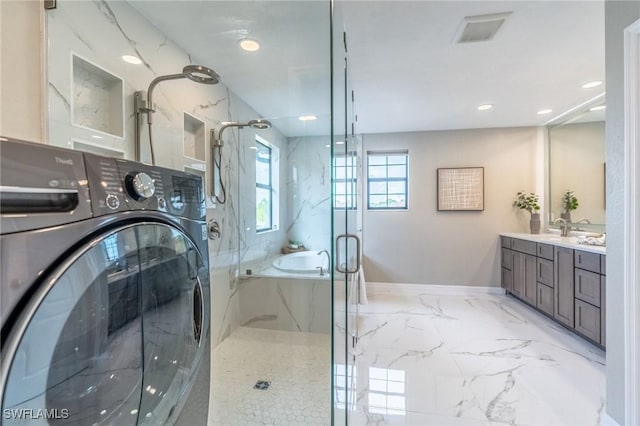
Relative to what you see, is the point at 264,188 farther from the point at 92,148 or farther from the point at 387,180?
the point at 387,180

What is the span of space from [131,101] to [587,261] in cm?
368

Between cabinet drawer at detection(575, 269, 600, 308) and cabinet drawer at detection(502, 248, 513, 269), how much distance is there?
4.13ft

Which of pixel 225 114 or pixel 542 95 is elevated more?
pixel 542 95

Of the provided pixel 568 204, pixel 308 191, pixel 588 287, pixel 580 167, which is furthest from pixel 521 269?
pixel 308 191

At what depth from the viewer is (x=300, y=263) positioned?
8.86 ft

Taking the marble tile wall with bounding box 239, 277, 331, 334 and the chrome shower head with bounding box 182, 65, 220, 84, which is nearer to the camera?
the chrome shower head with bounding box 182, 65, 220, 84

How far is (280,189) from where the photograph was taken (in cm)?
277

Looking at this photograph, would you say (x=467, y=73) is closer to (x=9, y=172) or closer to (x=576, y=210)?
(x=576, y=210)

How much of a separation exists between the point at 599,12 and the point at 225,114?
2629mm

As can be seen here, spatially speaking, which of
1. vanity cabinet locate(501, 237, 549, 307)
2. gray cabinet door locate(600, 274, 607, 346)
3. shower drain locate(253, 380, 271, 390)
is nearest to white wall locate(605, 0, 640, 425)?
gray cabinet door locate(600, 274, 607, 346)

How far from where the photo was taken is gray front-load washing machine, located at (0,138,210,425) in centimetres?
45

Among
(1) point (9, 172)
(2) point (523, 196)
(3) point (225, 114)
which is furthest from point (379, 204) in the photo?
(1) point (9, 172)

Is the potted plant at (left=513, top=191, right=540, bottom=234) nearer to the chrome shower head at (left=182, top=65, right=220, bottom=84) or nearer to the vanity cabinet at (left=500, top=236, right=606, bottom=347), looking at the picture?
the vanity cabinet at (left=500, top=236, right=606, bottom=347)

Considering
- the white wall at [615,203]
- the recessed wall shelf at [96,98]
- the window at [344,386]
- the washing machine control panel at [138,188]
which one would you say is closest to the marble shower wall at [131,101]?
the recessed wall shelf at [96,98]
